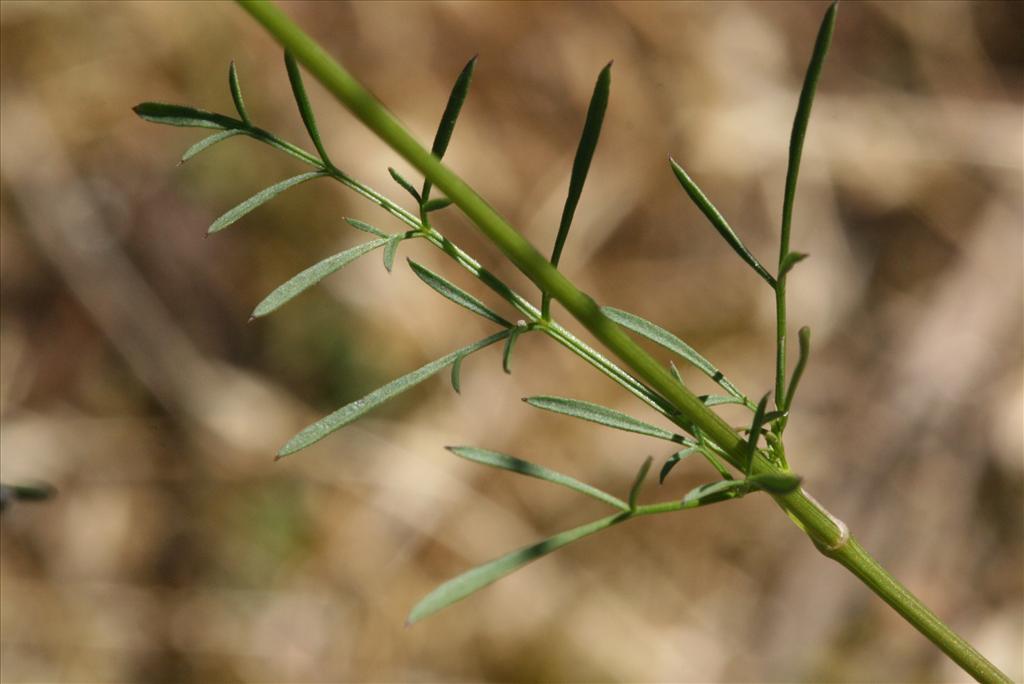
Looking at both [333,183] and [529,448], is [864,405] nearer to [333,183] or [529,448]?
[529,448]

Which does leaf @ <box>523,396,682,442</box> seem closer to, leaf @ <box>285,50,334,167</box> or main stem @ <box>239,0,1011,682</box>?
main stem @ <box>239,0,1011,682</box>

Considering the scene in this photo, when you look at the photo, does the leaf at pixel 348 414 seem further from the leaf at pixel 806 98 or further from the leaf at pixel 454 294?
the leaf at pixel 806 98

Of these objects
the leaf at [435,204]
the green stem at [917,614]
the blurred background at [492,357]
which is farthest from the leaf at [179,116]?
the blurred background at [492,357]

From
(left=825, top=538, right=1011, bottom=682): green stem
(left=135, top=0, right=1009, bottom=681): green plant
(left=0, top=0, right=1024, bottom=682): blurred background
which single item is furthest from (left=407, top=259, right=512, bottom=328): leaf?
(left=0, top=0, right=1024, bottom=682): blurred background

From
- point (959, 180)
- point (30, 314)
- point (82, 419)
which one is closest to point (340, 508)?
point (82, 419)

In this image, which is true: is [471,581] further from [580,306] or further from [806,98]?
[806,98]

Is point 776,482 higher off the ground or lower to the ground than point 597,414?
lower

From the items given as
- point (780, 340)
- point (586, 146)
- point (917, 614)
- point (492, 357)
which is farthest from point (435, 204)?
point (492, 357)
